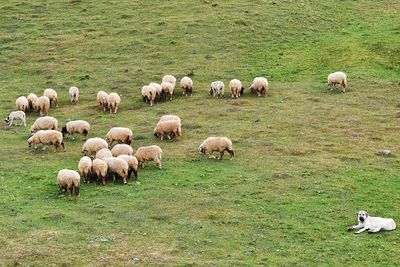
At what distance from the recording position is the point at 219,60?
142ft

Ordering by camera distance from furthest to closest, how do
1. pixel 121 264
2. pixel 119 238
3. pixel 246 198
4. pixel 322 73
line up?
pixel 322 73 < pixel 246 198 < pixel 119 238 < pixel 121 264

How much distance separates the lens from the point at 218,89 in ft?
119

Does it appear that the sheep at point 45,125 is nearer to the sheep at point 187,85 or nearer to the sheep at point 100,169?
the sheep at point 100,169

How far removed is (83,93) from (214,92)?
7.36 metres

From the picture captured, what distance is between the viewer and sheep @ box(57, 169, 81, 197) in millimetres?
21266

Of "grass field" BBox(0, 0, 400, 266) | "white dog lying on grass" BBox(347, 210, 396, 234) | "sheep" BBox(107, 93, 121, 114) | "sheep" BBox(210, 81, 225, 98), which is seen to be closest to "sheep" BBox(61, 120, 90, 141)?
"grass field" BBox(0, 0, 400, 266)

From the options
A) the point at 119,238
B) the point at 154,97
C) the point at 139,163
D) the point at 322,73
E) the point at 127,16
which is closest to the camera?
the point at 119,238

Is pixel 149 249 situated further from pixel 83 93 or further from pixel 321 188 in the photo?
pixel 83 93

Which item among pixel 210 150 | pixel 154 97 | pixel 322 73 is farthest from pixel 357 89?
pixel 210 150

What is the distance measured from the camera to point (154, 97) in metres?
35.5

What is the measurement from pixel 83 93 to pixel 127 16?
16.4 metres

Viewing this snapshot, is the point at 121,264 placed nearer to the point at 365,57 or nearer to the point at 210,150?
the point at 210,150

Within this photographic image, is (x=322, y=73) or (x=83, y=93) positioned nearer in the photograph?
(x=83, y=93)

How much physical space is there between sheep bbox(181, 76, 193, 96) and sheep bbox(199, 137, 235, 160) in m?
11.7
